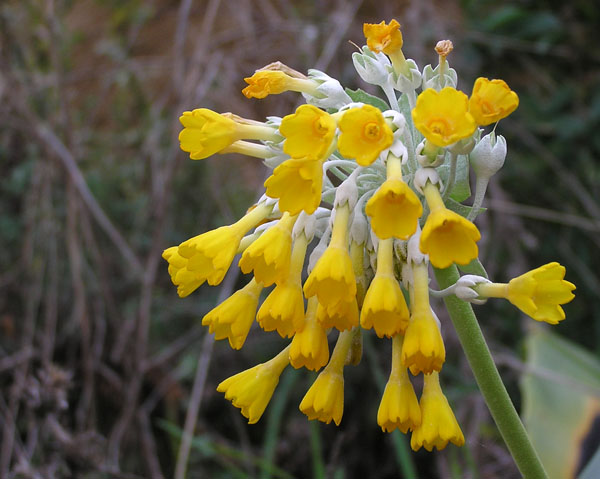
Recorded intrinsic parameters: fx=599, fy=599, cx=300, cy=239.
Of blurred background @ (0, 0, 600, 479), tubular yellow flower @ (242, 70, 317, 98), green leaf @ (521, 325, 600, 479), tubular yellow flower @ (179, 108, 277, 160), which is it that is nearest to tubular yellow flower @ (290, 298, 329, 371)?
tubular yellow flower @ (179, 108, 277, 160)

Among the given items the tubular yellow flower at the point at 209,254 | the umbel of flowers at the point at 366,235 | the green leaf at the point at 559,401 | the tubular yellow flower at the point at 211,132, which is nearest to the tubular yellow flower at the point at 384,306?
the umbel of flowers at the point at 366,235

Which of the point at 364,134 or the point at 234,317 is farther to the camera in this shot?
Result: the point at 234,317

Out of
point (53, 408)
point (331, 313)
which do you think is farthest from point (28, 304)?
point (331, 313)

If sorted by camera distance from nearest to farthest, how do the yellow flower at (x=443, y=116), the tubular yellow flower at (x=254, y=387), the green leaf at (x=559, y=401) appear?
the yellow flower at (x=443, y=116), the tubular yellow flower at (x=254, y=387), the green leaf at (x=559, y=401)

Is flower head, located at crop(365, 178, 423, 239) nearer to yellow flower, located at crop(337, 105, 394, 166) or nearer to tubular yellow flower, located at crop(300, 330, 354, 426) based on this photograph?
yellow flower, located at crop(337, 105, 394, 166)

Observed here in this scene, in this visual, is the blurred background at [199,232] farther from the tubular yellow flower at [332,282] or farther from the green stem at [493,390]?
the tubular yellow flower at [332,282]

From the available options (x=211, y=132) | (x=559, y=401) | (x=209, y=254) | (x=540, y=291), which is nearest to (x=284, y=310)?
(x=209, y=254)

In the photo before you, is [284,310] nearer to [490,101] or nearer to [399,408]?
[399,408]
